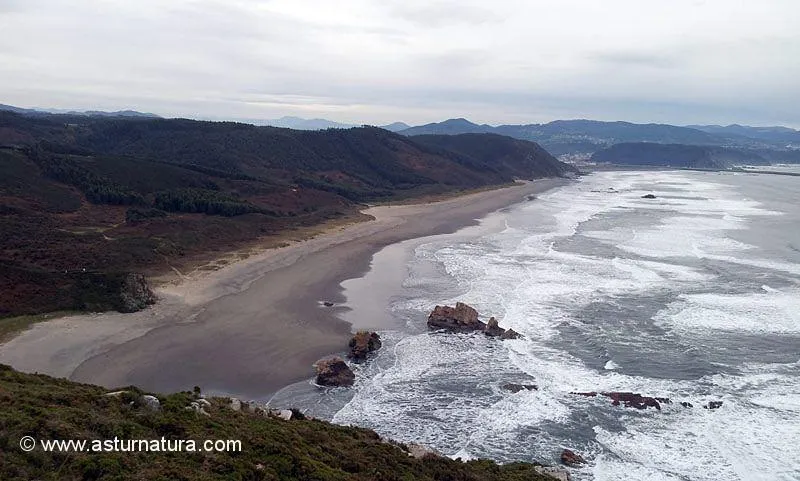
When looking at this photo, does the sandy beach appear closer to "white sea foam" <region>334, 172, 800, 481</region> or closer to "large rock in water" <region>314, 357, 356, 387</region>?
"large rock in water" <region>314, 357, 356, 387</region>

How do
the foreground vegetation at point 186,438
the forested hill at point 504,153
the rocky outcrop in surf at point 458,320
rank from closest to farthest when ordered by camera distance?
the foreground vegetation at point 186,438
the rocky outcrop in surf at point 458,320
the forested hill at point 504,153

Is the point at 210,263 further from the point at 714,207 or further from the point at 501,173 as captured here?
the point at 501,173

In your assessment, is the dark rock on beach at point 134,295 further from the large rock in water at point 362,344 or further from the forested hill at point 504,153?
the forested hill at point 504,153

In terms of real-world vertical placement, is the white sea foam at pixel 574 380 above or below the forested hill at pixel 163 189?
below

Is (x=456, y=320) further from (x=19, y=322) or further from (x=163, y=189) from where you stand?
(x=163, y=189)

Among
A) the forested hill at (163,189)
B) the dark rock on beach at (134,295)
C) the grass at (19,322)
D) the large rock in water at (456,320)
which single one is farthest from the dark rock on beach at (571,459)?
the forested hill at (163,189)

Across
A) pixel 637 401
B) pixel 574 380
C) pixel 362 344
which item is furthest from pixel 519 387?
pixel 362 344

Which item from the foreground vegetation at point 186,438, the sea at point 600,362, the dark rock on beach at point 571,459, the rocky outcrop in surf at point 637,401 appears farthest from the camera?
the rocky outcrop in surf at point 637,401
